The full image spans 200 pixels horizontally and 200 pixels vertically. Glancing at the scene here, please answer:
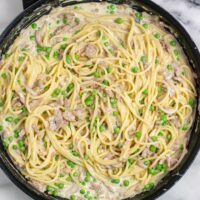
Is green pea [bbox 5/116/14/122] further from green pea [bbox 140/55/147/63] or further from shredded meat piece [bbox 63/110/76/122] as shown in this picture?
green pea [bbox 140/55/147/63]

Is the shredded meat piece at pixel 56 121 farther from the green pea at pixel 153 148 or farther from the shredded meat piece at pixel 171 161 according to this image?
the shredded meat piece at pixel 171 161

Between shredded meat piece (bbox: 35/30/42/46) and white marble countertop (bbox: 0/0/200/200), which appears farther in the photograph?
white marble countertop (bbox: 0/0/200/200)

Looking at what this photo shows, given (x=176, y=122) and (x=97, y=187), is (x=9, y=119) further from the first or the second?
(x=176, y=122)

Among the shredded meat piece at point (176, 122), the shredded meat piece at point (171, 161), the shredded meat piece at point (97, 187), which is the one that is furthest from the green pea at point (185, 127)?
A: the shredded meat piece at point (97, 187)

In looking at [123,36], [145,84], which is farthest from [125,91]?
[123,36]

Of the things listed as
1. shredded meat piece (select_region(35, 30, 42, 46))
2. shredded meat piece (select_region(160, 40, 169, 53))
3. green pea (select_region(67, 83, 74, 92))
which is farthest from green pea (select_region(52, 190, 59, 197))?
shredded meat piece (select_region(160, 40, 169, 53))

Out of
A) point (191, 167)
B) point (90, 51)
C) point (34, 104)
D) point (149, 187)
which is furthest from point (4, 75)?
point (191, 167)

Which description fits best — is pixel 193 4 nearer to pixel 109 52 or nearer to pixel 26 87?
pixel 109 52
